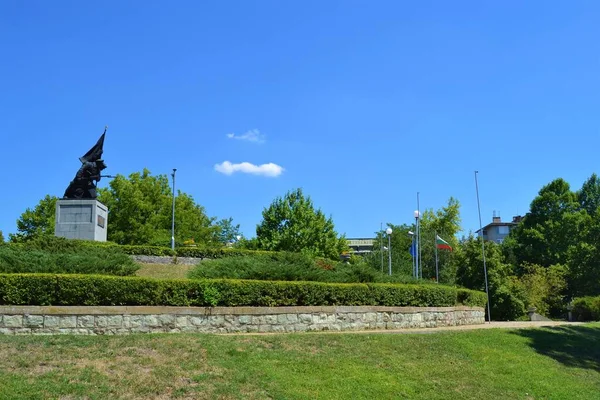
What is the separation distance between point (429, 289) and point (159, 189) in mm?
40218

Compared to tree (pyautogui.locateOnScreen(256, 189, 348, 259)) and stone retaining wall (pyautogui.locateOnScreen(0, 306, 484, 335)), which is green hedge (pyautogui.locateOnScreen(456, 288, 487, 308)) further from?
tree (pyautogui.locateOnScreen(256, 189, 348, 259))

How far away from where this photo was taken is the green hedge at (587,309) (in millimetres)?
27156

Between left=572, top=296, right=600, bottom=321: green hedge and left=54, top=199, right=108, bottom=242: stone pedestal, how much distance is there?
88.5 feet

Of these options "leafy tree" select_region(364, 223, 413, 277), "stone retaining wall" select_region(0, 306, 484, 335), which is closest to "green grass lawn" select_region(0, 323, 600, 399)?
"stone retaining wall" select_region(0, 306, 484, 335)

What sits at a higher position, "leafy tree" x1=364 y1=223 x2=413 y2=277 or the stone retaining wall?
"leafy tree" x1=364 y1=223 x2=413 y2=277

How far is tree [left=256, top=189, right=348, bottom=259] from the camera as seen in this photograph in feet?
144

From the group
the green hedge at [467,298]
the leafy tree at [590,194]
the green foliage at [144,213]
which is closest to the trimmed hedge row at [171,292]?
the green hedge at [467,298]

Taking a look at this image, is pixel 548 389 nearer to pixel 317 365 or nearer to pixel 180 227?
pixel 317 365

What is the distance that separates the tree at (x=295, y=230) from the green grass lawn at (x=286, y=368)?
101 feet

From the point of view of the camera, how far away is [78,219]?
102 ft

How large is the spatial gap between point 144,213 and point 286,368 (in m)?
41.9

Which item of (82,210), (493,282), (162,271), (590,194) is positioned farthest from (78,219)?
(590,194)

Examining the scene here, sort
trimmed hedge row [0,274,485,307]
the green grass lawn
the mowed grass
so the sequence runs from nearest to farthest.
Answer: the green grass lawn < trimmed hedge row [0,274,485,307] < the mowed grass

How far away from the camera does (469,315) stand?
19.7 metres
